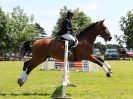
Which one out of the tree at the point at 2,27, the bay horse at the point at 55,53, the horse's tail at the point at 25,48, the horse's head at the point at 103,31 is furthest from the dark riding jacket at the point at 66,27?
the tree at the point at 2,27

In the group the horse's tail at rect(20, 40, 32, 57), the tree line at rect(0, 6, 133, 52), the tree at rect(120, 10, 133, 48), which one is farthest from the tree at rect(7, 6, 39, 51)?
the horse's tail at rect(20, 40, 32, 57)

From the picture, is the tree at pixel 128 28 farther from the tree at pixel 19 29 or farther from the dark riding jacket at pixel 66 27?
the dark riding jacket at pixel 66 27

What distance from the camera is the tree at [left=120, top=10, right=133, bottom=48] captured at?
9395cm

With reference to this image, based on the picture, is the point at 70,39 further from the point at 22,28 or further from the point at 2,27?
the point at 22,28

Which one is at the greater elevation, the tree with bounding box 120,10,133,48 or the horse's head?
the tree with bounding box 120,10,133,48

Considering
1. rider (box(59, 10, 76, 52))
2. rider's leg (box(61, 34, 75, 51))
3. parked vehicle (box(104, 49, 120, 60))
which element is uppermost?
parked vehicle (box(104, 49, 120, 60))

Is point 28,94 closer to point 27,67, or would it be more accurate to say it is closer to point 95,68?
point 27,67

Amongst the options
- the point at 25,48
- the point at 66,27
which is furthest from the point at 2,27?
the point at 66,27

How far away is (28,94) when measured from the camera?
1388 centimetres

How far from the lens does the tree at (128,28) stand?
93950mm

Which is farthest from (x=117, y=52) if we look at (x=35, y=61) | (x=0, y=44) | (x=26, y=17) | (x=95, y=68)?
(x=35, y=61)

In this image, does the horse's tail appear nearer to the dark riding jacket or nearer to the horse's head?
the dark riding jacket

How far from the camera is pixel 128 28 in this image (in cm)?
9581

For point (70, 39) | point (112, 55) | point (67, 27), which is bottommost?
point (70, 39)
